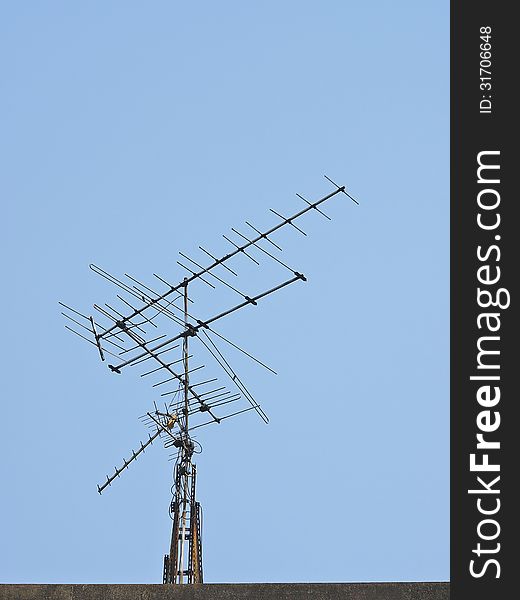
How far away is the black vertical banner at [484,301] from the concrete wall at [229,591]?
2.25 ft

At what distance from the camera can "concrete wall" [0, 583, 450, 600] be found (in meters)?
8.12

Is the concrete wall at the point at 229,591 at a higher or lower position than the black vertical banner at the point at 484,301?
lower

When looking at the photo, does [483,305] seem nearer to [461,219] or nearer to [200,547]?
[461,219]

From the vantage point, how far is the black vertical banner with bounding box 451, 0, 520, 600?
7.45 meters

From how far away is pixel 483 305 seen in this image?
25.6 feet

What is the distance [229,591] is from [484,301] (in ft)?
8.86

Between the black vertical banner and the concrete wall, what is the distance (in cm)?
68

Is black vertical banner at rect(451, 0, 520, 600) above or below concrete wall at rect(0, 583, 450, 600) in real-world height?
above

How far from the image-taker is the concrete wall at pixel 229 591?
8.12 meters

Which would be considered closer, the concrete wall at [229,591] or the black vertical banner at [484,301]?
the black vertical banner at [484,301]

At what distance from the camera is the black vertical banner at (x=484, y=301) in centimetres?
745

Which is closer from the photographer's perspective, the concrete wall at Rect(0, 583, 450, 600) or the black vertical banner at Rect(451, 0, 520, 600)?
the black vertical banner at Rect(451, 0, 520, 600)

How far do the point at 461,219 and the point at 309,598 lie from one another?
2851 mm

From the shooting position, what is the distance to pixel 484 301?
7.80m
